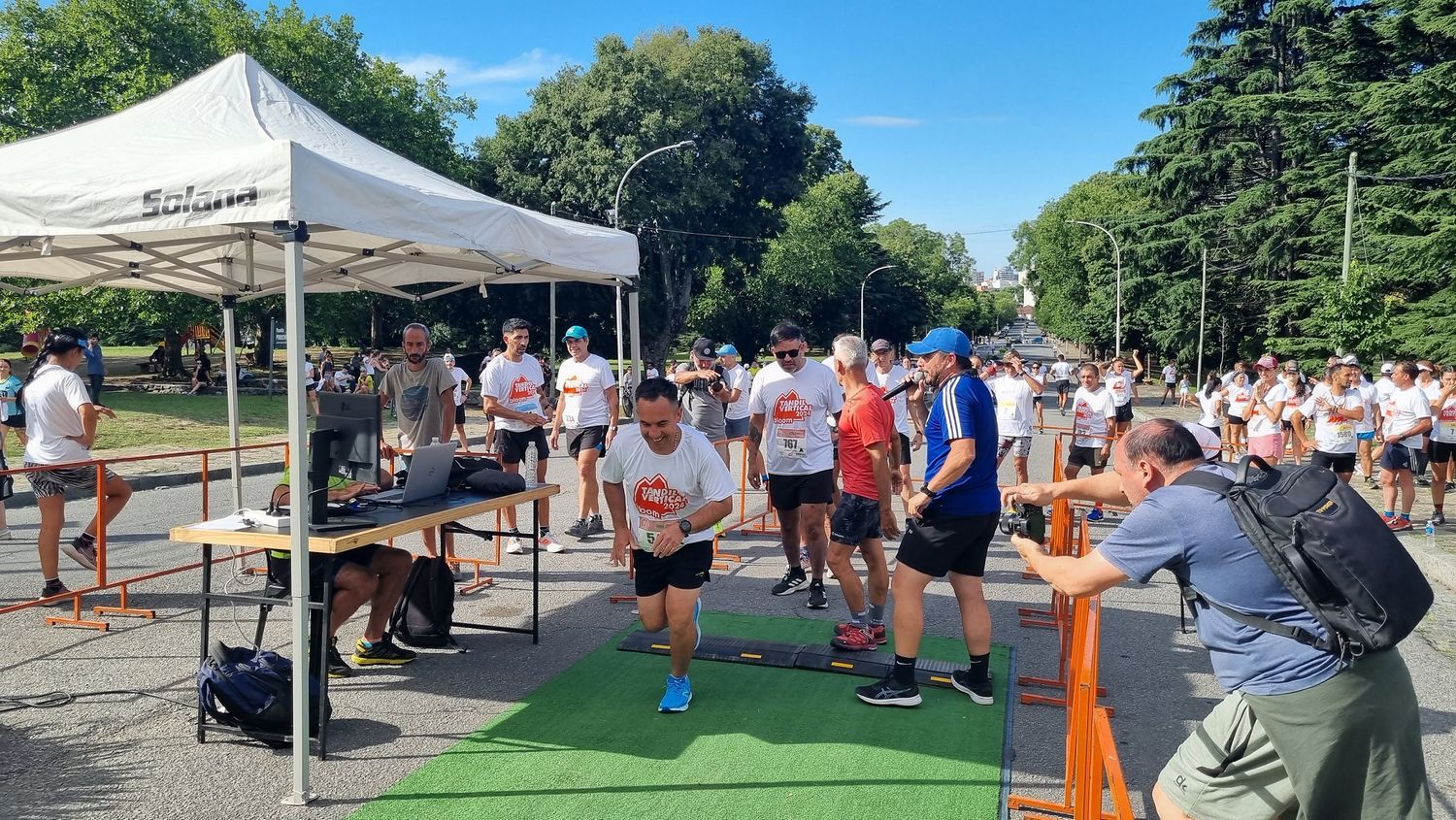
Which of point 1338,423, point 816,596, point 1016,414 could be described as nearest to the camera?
point 816,596

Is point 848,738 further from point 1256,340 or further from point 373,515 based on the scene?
point 1256,340

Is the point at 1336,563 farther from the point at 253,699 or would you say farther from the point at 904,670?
the point at 253,699

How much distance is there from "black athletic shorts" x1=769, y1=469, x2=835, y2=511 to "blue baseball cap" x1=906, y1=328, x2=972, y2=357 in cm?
163

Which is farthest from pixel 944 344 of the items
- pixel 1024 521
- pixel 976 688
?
pixel 976 688

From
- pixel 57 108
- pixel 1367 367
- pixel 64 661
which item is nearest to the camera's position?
pixel 64 661

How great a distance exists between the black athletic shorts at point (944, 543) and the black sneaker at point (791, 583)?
8.48 ft

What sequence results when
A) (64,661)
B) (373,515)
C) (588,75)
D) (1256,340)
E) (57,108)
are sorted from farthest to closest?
1. (1256,340)
2. (588,75)
3. (57,108)
4. (64,661)
5. (373,515)

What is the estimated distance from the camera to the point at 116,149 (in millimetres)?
4773

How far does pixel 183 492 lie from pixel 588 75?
27.9m

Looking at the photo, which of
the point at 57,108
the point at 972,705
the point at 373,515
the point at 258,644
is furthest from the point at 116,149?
the point at 57,108

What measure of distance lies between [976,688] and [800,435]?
225 cm

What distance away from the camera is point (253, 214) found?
13.1 feet

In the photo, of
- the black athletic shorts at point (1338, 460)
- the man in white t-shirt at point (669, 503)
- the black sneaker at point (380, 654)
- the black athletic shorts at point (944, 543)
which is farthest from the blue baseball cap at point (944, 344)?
the black athletic shorts at point (1338, 460)

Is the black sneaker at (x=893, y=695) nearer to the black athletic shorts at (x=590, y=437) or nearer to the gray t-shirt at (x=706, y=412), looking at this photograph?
the black athletic shorts at (x=590, y=437)
